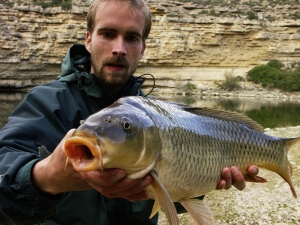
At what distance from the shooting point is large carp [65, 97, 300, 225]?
1334mm

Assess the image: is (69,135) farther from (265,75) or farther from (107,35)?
(265,75)

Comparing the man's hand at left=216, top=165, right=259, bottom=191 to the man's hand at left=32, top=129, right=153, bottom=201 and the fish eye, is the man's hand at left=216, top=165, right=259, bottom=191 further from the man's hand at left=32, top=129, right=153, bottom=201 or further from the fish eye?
the fish eye

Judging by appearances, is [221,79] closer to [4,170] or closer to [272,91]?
[272,91]

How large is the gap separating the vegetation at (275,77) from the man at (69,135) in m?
41.5

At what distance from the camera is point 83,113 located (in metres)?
2.32

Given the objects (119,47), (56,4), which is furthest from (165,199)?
(56,4)

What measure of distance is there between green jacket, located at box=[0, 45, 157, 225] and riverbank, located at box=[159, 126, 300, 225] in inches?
Answer: 94.6

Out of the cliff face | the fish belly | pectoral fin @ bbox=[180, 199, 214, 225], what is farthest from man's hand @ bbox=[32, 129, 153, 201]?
the cliff face

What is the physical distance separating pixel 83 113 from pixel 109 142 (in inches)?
39.9

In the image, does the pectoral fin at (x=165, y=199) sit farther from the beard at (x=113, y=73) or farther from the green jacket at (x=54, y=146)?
the beard at (x=113, y=73)

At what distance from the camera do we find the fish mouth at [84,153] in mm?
1259

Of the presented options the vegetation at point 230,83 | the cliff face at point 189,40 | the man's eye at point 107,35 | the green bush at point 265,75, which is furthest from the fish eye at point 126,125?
the green bush at point 265,75

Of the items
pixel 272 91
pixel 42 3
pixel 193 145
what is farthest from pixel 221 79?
pixel 193 145

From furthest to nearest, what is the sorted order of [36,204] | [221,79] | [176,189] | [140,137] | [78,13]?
[221,79] → [78,13] → [176,189] → [36,204] → [140,137]
